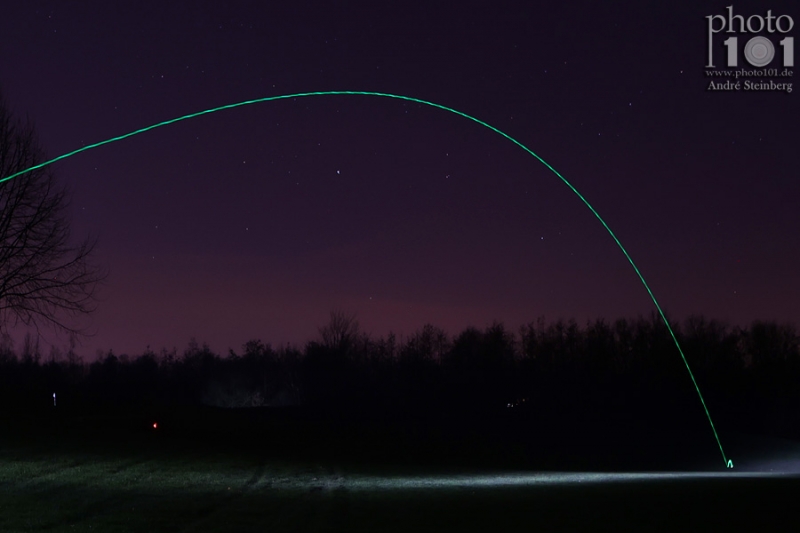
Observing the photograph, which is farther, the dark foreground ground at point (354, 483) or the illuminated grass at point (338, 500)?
the dark foreground ground at point (354, 483)

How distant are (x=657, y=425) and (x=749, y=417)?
817 cm

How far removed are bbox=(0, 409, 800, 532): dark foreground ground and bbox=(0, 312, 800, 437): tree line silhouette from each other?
70.8 feet

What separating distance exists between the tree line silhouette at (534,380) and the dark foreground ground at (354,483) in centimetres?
2158

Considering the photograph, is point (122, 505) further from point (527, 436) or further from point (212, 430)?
point (527, 436)

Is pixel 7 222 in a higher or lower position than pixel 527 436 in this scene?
higher

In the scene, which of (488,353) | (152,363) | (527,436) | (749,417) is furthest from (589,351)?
(152,363)

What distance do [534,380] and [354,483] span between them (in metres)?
81.3

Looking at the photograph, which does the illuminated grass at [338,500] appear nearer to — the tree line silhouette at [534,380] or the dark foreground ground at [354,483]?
the dark foreground ground at [354,483]

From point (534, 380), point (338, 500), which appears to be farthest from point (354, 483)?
point (534, 380)

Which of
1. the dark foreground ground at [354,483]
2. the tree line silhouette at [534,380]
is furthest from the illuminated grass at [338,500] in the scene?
the tree line silhouette at [534,380]

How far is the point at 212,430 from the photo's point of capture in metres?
55.2

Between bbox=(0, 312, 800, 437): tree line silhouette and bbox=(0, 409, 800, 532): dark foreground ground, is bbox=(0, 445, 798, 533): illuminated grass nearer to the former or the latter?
bbox=(0, 409, 800, 532): dark foreground ground

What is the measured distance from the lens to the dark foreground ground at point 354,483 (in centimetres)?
1639

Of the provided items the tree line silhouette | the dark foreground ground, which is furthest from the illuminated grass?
the tree line silhouette
